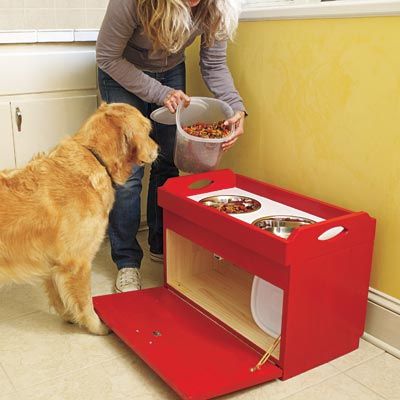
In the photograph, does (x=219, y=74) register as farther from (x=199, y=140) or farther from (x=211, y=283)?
(x=211, y=283)

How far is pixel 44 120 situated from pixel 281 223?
109 centimetres

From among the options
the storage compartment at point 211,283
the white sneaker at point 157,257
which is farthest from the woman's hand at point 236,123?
the white sneaker at point 157,257

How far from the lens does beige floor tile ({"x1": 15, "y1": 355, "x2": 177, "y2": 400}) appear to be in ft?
4.76

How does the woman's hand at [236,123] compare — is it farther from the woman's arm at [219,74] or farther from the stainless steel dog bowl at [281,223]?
the stainless steel dog bowl at [281,223]

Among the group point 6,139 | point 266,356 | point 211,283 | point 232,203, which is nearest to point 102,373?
point 266,356

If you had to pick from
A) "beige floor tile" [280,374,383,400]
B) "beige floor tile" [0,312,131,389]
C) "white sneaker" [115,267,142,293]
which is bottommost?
"beige floor tile" [0,312,131,389]

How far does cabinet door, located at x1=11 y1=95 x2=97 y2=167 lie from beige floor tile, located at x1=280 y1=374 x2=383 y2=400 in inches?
54.7

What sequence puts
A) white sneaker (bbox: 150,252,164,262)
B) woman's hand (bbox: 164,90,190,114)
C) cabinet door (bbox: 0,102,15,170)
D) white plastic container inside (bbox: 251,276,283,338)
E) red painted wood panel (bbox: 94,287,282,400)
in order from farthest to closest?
1. white sneaker (bbox: 150,252,164,262)
2. cabinet door (bbox: 0,102,15,170)
3. woman's hand (bbox: 164,90,190,114)
4. white plastic container inside (bbox: 251,276,283,338)
5. red painted wood panel (bbox: 94,287,282,400)

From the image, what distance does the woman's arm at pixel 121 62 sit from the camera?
176cm

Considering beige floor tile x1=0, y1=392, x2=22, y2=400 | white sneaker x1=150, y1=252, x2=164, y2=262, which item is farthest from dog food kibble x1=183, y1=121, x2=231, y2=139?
beige floor tile x1=0, y1=392, x2=22, y2=400

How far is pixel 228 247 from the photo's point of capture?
63.7 inches

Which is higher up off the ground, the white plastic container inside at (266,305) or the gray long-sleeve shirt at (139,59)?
the gray long-sleeve shirt at (139,59)

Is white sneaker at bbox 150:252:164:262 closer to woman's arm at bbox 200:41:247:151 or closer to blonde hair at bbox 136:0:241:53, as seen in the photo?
woman's arm at bbox 200:41:247:151

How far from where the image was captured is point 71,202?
1.59 m
